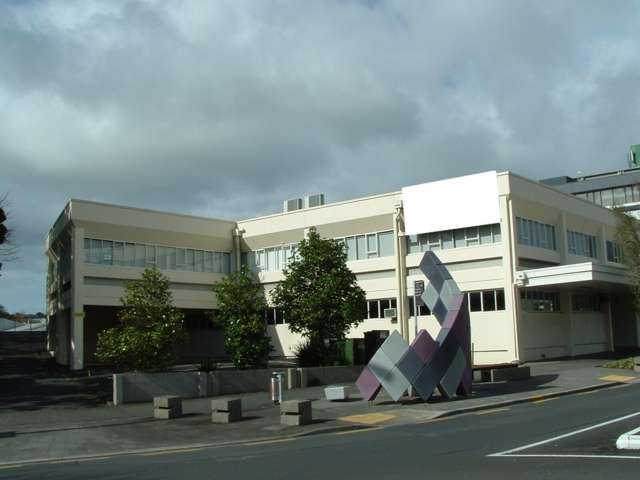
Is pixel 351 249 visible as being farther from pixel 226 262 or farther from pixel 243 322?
pixel 243 322

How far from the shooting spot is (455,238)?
38.7 m

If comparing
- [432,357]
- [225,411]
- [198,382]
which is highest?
[432,357]

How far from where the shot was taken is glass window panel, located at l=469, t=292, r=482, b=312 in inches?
1477

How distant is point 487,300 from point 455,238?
3.84 m

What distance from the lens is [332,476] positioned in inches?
403

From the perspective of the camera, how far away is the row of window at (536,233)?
37688mm

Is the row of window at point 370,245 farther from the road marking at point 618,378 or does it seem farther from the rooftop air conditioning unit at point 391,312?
the road marking at point 618,378

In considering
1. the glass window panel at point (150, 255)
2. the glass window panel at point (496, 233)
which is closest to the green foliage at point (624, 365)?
the glass window panel at point (496, 233)

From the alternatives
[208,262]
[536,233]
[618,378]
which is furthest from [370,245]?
[618,378]

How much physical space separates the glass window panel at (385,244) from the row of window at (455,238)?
1.30 m

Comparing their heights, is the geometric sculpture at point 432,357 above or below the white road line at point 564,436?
above

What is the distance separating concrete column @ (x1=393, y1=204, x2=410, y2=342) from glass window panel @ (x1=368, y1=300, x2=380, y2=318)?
70.8 inches

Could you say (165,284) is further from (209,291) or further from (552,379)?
(209,291)

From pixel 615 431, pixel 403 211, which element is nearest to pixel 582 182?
pixel 403 211
